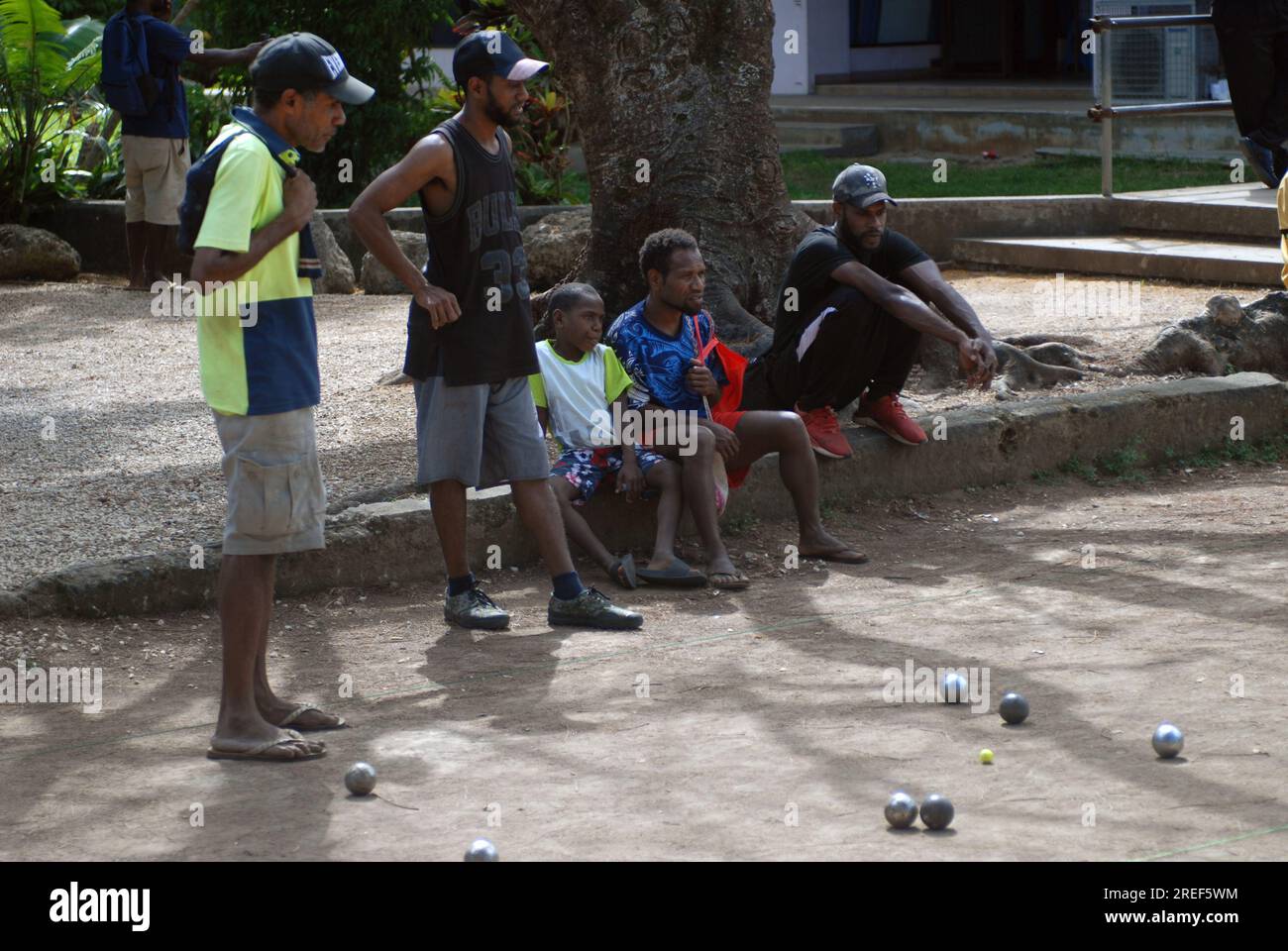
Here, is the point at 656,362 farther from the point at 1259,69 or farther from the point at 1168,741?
the point at 1259,69

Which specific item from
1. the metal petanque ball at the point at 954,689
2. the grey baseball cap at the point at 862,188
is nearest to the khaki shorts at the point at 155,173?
the grey baseball cap at the point at 862,188

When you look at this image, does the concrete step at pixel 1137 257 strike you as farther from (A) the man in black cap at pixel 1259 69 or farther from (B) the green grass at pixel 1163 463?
(B) the green grass at pixel 1163 463

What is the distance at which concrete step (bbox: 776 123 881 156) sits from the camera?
61.8 feet

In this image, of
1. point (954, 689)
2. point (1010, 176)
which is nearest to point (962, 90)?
point (1010, 176)

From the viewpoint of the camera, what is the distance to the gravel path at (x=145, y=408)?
21.0ft

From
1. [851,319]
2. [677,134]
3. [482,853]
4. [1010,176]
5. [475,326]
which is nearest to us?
[482,853]

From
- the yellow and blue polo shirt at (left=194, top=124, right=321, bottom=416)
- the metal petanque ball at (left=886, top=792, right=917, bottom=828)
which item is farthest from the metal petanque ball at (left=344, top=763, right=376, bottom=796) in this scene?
the metal petanque ball at (left=886, top=792, right=917, bottom=828)

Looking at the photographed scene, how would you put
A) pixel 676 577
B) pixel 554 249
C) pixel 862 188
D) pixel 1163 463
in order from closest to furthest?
pixel 676 577 → pixel 862 188 → pixel 1163 463 → pixel 554 249

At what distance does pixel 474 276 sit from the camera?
18.3ft

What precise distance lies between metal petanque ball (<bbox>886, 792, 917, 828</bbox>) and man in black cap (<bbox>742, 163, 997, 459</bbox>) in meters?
3.11

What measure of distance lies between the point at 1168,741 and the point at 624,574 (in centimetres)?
239

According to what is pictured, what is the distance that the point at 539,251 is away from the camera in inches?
469

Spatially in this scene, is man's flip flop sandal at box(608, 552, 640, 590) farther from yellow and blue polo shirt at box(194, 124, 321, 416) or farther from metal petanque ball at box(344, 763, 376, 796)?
metal petanque ball at box(344, 763, 376, 796)

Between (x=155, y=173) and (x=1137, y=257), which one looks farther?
(x=1137, y=257)
